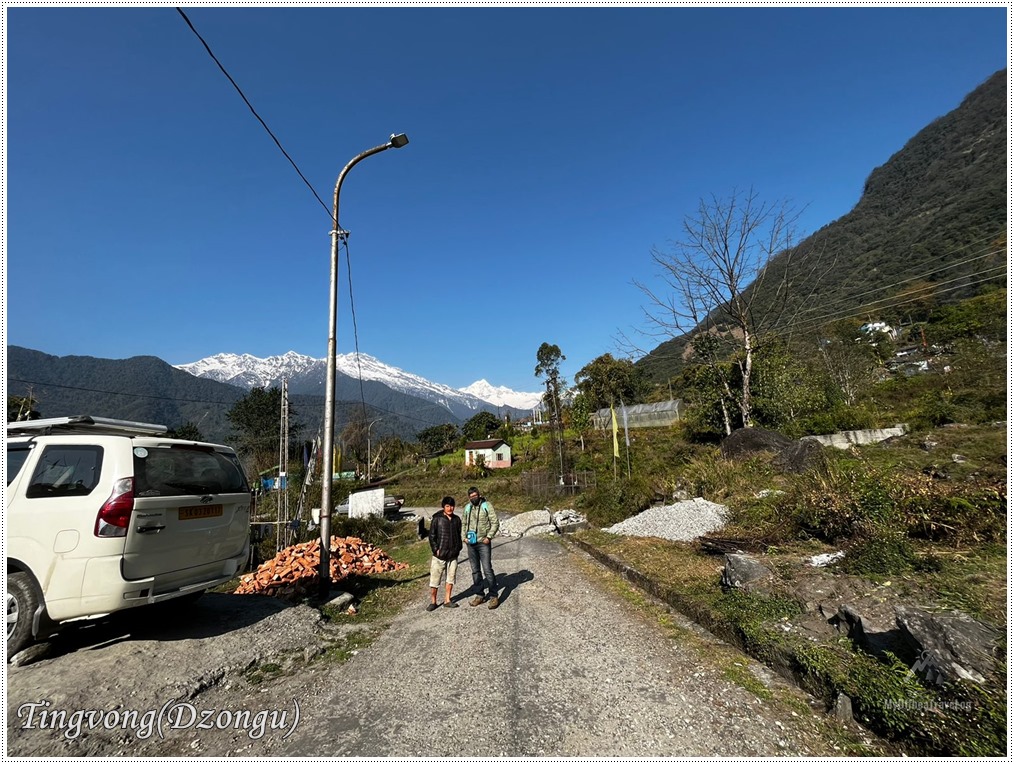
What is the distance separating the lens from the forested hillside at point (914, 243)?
1833cm

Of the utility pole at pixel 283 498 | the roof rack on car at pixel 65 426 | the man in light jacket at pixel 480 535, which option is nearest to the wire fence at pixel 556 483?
the utility pole at pixel 283 498

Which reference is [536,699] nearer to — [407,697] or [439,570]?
[407,697]

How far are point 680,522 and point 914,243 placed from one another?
71.7m

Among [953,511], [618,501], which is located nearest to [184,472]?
[953,511]

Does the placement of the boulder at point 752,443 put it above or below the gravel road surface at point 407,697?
above

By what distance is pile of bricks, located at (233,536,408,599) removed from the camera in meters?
8.52

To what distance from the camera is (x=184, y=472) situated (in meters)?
4.48

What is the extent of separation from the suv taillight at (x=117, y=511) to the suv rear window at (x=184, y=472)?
72 millimetres

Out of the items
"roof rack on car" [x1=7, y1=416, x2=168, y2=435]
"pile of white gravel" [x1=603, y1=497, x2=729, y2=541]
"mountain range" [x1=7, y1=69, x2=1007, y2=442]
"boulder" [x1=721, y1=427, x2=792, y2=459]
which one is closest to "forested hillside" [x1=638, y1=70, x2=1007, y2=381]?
"mountain range" [x1=7, y1=69, x2=1007, y2=442]

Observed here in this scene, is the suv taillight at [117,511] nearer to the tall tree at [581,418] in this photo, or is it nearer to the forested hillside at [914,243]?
the forested hillside at [914,243]

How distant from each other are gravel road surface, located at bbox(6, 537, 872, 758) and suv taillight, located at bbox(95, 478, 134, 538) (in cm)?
115

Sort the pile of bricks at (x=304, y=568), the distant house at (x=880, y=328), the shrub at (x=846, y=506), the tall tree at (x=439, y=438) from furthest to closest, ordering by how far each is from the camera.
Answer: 1. the tall tree at (x=439, y=438)
2. the distant house at (x=880, y=328)
3. the pile of bricks at (x=304, y=568)
4. the shrub at (x=846, y=506)

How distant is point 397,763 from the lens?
2.81 m

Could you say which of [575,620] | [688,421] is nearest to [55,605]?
[575,620]
